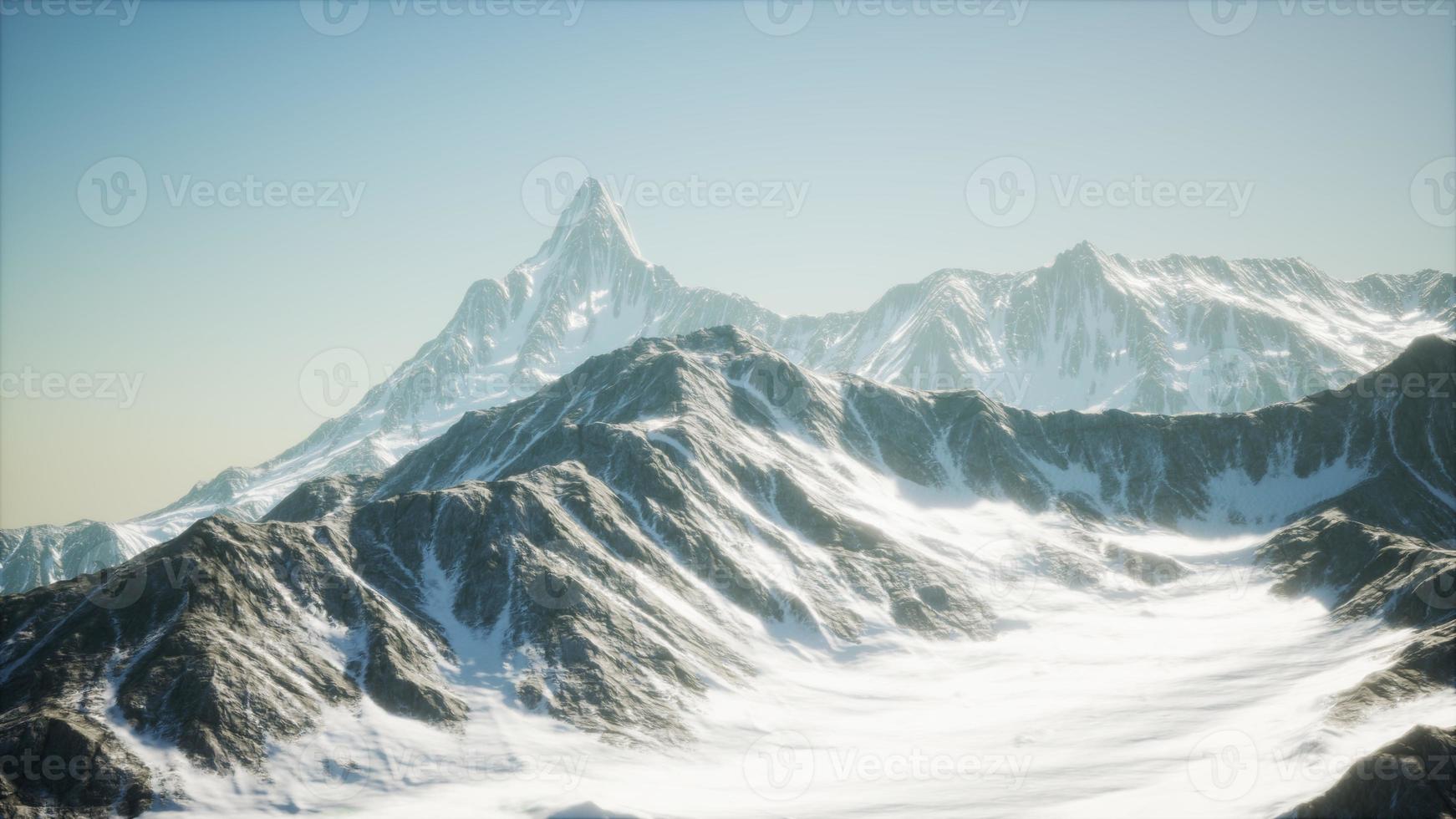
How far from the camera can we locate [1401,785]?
65500 mm

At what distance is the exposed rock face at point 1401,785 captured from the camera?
211ft

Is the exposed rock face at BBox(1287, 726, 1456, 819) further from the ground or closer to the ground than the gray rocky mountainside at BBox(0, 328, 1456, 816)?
closer to the ground

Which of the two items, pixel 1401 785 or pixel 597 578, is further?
pixel 597 578

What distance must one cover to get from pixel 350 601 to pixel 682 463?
2667 inches

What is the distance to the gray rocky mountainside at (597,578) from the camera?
3265 inches

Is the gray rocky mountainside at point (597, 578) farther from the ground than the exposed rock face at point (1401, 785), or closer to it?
farther from the ground

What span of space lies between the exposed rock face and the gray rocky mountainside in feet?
88.1

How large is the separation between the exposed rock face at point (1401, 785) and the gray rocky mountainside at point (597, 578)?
26.8 metres

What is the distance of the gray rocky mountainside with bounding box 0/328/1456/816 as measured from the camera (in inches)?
3265

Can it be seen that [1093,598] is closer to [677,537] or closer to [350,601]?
[677,537]

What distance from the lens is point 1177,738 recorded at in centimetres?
9931

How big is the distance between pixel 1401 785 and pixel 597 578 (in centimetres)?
9075

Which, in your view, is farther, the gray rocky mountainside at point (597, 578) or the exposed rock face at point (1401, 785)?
the gray rocky mountainside at point (597, 578)

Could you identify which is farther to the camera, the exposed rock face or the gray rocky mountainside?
the gray rocky mountainside
